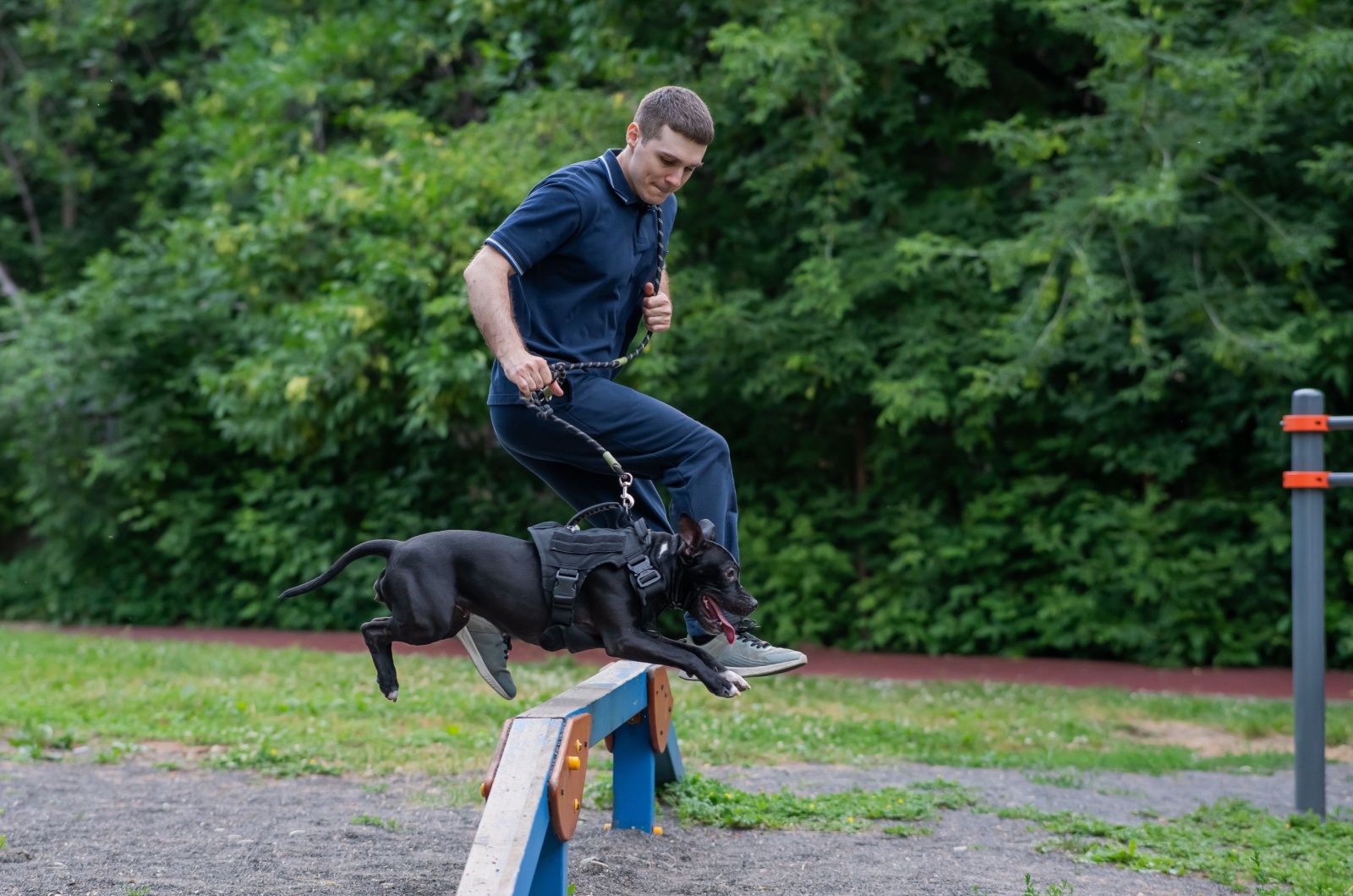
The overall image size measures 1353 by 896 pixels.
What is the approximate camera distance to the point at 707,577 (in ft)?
12.3

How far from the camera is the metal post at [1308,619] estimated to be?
5.54 metres

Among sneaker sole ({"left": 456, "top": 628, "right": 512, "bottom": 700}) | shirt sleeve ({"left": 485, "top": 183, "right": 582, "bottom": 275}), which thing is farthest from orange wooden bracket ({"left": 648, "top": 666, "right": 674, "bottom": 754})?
shirt sleeve ({"left": 485, "top": 183, "right": 582, "bottom": 275})

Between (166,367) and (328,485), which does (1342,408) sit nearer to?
(328,485)

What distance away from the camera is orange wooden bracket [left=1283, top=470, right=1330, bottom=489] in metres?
5.55

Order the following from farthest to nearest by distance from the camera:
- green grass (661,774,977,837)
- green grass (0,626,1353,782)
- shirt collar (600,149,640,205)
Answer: green grass (0,626,1353,782), green grass (661,774,977,837), shirt collar (600,149,640,205)

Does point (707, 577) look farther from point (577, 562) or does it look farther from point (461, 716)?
point (461, 716)

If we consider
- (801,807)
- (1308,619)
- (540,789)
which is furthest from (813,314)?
(540,789)

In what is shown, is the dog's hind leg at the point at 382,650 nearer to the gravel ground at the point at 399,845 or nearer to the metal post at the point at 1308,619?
the gravel ground at the point at 399,845

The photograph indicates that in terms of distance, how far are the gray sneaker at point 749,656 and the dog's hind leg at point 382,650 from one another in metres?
0.93

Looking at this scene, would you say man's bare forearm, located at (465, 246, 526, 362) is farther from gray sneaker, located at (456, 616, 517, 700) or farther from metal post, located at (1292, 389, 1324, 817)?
metal post, located at (1292, 389, 1324, 817)

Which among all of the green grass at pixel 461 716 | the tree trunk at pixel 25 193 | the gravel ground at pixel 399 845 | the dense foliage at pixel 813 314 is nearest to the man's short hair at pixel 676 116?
the gravel ground at pixel 399 845

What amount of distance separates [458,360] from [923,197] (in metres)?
4.53

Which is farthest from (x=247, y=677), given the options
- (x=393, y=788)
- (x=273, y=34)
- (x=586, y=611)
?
(x=273, y=34)

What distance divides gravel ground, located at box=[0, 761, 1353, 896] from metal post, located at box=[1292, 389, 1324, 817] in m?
0.28
